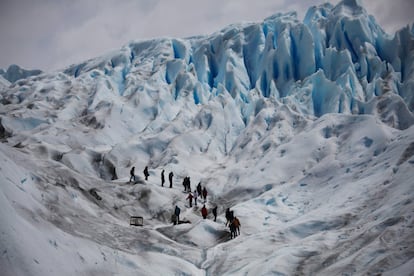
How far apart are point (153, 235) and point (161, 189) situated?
11423mm

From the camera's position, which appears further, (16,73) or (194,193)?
(16,73)

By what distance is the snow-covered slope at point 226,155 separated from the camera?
19.4m

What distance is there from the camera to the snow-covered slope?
63.5ft

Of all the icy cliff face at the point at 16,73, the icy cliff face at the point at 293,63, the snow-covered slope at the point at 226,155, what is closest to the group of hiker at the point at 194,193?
the snow-covered slope at the point at 226,155

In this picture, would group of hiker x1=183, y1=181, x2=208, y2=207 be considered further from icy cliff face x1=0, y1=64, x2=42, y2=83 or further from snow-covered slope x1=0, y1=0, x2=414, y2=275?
icy cliff face x1=0, y1=64, x2=42, y2=83

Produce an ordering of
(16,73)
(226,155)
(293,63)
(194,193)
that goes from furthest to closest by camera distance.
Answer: (16,73) → (293,63) → (226,155) → (194,193)

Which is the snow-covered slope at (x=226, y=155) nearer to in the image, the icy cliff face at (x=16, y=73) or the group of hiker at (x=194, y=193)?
the group of hiker at (x=194, y=193)

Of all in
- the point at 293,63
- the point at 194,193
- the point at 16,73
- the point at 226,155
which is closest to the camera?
the point at 194,193

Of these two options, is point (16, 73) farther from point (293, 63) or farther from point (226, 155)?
point (226, 155)

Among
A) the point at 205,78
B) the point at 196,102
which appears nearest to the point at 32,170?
the point at 196,102

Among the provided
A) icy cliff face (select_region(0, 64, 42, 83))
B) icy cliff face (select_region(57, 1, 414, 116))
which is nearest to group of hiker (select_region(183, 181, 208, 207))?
icy cliff face (select_region(57, 1, 414, 116))

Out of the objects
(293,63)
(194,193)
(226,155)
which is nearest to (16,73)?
(293,63)

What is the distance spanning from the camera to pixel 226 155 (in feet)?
187

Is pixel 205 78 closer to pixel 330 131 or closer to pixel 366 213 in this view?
pixel 330 131
